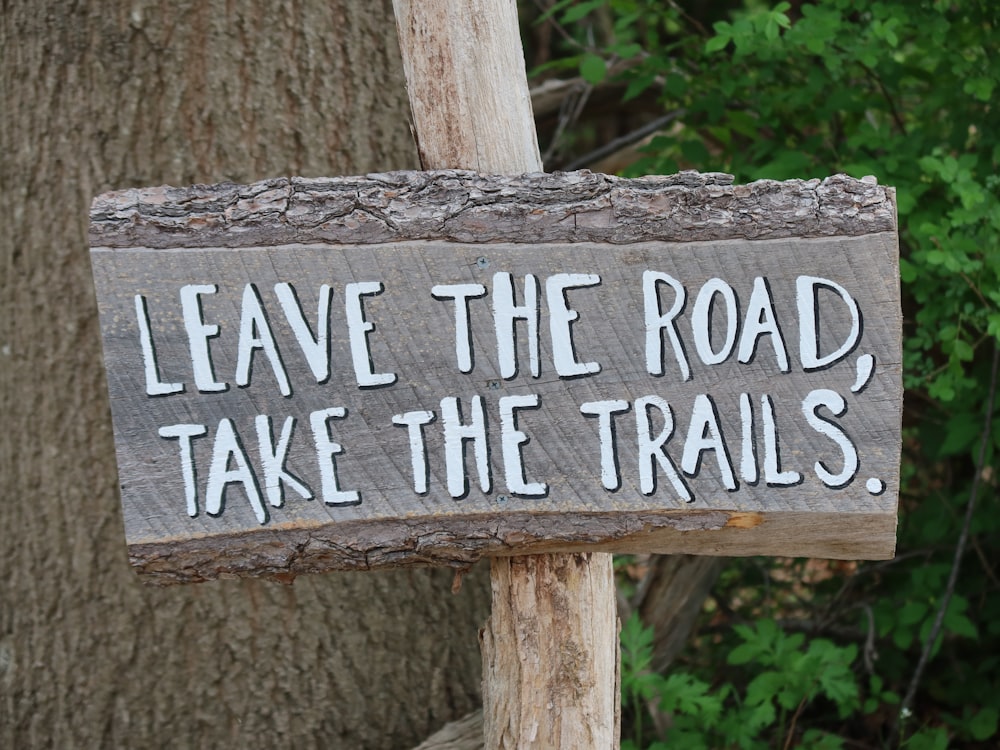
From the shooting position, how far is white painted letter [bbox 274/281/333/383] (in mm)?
1438

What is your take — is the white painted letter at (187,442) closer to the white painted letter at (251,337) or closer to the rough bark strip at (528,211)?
the white painted letter at (251,337)

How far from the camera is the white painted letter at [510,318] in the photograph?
4.75ft

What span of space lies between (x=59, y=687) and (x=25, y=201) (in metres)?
1.11

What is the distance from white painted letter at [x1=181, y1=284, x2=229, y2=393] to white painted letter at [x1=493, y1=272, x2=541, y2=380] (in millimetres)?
421

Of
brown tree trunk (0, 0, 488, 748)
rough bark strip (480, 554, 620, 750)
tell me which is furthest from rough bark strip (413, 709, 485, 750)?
rough bark strip (480, 554, 620, 750)

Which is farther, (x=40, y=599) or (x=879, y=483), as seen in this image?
(x=40, y=599)

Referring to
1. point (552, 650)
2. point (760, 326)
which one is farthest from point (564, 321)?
point (552, 650)

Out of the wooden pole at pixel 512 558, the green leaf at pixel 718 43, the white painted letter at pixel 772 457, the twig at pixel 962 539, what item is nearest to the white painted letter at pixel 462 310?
the wooden pole at pixel 512 558

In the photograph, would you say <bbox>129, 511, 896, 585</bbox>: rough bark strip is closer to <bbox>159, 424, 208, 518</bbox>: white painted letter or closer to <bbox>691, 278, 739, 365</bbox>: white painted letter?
<bbox>159, 424, 208, 518</bbox>: white painted letter

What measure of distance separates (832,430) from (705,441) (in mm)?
193

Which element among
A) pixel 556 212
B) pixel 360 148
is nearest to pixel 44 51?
pixel 360 148

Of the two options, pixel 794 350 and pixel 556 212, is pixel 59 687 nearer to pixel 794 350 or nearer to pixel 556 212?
pixel 556 212

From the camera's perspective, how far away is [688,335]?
145 cm

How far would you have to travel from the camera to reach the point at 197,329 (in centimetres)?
143
